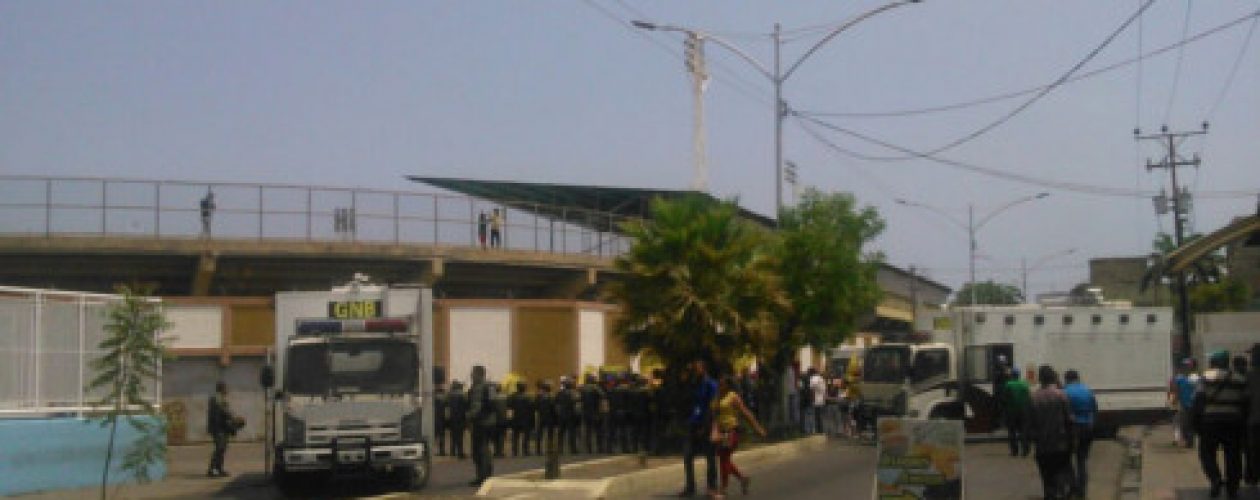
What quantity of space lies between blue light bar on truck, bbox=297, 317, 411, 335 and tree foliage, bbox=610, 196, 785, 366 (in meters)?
5.68

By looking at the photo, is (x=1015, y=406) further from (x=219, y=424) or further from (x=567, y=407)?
(x=219, y=424)

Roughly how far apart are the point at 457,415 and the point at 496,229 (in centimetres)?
1362

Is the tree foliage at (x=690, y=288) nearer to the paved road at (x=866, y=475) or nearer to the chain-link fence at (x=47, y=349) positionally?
the paved road at (x=866, y=475)

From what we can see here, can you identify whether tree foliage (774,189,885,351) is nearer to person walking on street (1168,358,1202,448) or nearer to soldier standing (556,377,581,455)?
soldier standing (556,377,581,455)

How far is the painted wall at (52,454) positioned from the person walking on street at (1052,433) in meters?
12.4

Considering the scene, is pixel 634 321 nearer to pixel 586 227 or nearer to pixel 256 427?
pixel 256 427

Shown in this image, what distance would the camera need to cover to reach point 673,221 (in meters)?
24.5

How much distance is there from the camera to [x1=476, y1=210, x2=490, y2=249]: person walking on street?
129 feet

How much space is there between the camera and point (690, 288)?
24.2 metres

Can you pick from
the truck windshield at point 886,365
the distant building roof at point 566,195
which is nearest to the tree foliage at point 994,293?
the distant building roof at point 566,195

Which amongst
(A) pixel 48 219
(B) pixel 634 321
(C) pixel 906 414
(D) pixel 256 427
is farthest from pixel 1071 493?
(A) pixel 48 219

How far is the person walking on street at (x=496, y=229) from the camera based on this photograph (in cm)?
3981

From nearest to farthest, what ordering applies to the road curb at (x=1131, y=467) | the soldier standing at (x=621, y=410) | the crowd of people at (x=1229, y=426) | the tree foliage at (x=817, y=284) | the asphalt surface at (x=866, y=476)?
1. the crowd of people at (x=1229, y=426)
2. the road curb at (x=1131, y=467)
3. the asphalt surface at (x=866, y=476)
4. the soldier standing at (x=621, y=410)
5. the tree foliage at (x=817, y=284)

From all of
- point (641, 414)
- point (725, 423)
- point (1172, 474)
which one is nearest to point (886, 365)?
point (641, 414)
